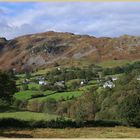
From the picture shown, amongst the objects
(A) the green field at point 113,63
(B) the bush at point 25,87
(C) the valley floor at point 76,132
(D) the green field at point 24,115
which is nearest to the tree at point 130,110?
(C) the valley floor at point 76,132

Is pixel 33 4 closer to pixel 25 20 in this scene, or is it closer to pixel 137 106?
pixel 25 20

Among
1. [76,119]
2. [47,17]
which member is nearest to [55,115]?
[76,119]

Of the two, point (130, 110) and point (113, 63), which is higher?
point (113, 63)

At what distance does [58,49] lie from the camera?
26.6 ft

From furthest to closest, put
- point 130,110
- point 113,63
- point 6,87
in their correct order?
point 6,87
point 113,63
point 130,110

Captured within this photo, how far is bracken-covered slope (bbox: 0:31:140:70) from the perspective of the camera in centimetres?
798

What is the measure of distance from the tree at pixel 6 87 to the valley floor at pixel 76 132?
448mm

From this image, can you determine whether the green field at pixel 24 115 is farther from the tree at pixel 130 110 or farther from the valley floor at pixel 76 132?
the tree at pixel 130 110

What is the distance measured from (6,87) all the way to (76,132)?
110 cm

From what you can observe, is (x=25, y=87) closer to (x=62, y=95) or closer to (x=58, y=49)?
(x=62, y=95)

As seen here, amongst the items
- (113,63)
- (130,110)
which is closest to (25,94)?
(113,63)

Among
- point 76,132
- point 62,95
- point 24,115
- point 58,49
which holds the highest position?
point 58,49

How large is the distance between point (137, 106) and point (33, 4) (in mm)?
1885

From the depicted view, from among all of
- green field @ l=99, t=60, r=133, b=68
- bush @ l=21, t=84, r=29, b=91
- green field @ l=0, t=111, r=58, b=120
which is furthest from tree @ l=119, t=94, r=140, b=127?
bush @ l=21, t=84, r=29, b=91
